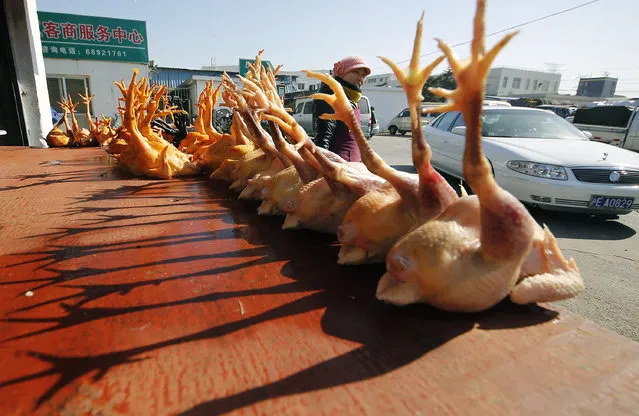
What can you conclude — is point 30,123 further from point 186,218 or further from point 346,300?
point 346,300

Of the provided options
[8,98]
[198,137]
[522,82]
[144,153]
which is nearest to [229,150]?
[144,153]

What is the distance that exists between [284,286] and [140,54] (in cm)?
1487

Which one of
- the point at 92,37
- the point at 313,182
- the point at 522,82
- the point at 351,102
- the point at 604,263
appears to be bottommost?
the point at 604,263

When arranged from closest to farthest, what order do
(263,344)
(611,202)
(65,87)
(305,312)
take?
(263,344) < (305,312) < (611,202) < (65,87)

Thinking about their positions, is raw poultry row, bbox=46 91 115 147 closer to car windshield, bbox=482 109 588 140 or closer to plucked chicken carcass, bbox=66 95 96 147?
plucked chicken carcass, bbox=66 95 96 147

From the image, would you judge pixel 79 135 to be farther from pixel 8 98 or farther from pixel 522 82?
pixel 522 82

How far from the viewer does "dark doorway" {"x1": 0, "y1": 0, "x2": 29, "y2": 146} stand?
18.8 feet

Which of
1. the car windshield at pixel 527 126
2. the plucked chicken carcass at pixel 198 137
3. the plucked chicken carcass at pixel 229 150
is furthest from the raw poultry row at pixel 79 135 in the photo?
the car windshield at pixel 527 126

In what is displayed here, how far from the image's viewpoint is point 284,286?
111cm

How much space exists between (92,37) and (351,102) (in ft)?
45.4

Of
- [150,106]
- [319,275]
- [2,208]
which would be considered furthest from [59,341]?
[150,106]

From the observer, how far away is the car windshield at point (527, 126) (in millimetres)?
5398

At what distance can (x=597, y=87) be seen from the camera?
41281 mm

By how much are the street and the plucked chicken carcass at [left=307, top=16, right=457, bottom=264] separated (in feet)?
7.24
